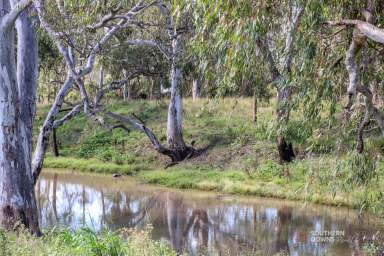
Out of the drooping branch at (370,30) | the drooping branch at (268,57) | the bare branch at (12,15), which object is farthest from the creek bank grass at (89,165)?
the drooping branch at (370,30)

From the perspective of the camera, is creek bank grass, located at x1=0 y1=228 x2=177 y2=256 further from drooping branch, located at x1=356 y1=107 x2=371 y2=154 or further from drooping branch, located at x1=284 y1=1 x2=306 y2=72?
drooping branch, located at x1=284 y1=1 x2=306 y2=72

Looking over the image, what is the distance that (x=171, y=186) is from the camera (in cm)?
1341

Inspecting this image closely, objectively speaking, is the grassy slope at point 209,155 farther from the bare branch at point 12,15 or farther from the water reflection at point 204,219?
the bare branch at point 12,15

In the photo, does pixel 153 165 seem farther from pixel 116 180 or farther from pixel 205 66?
pixel 205 66

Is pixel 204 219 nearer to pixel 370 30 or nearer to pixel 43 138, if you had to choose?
pixel 43 138

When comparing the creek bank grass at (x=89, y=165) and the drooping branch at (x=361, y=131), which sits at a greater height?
the drooping branch at (x=361, y=131)

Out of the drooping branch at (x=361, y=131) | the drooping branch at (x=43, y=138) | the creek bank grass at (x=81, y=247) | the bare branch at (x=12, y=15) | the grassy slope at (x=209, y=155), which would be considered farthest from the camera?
the grassy slope at (x=209, y=155)

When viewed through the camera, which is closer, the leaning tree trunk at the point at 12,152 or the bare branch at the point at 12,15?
the bare branch at the point at 12,15

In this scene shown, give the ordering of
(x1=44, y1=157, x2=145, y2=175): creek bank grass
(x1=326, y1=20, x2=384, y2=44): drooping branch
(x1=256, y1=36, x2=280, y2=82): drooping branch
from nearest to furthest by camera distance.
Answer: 1. (x1=326, y1=20, x2=384, y2=44): drooping branch
2. (x1=256, y1=36, x2=280, y2=82): drooping branch
3. (x1=44, y1=157, x2=145, y2=175): creek bank grass

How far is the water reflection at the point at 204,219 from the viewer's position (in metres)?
8.38

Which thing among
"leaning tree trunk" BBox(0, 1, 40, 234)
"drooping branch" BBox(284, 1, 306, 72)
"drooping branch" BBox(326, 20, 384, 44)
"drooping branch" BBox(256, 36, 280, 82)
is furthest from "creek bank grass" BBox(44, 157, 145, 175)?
"drooping branch" BBox(326, 20, 384, 44)

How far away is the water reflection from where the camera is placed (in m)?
8.38

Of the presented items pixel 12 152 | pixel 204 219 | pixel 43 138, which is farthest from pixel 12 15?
pixel 204 219

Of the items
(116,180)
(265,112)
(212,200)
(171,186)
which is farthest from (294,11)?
(265,112)
